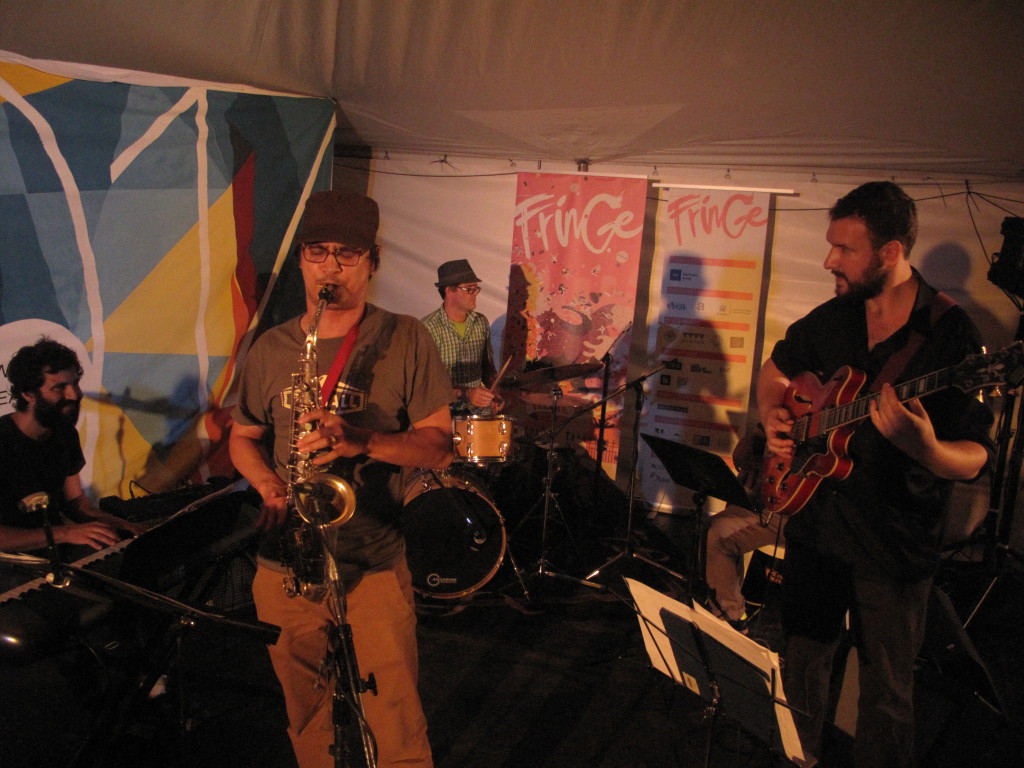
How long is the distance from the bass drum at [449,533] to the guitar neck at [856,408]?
7.87 feet

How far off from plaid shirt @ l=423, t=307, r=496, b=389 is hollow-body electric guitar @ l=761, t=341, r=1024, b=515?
3025 millimetres

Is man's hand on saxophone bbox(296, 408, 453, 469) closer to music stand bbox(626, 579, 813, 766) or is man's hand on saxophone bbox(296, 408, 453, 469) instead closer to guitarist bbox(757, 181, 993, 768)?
music stand bbox(626, 579, 813, 766)

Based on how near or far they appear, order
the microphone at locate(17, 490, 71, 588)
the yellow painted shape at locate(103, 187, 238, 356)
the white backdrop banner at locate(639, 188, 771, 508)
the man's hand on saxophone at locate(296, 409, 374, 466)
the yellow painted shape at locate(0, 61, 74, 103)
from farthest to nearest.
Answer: the white backdrop banner at locate(639, 188, 771, 508)
the yellow painted shape at locate(103, 187, 238, 356)
the yellow painted shape at locate(0, 61, 74, 103)
the man's hand on saxophone at locate(296, 409, 374, 466)
the microphone at locate(17, 490, 71, 588)

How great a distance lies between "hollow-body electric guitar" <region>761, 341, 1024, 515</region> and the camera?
1957 mm

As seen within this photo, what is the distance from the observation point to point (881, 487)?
232 centimetres

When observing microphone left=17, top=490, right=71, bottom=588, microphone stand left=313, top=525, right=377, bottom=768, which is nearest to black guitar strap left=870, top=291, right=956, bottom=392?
microphone stand left=313, top=525, right=377, bottom=768

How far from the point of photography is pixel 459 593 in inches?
174

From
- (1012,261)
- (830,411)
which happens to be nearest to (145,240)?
(830,411)

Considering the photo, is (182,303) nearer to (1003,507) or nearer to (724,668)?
(724,668)

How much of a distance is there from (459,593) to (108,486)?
7.96 ft

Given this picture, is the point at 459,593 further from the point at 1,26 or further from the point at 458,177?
the point at 1,26

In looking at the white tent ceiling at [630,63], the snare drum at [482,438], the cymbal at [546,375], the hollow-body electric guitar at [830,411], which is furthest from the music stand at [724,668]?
the white tent ceiling at [630,63]

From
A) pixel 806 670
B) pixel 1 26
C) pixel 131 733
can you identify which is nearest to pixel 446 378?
pixel 806 670

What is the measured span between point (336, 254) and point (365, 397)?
50cm
